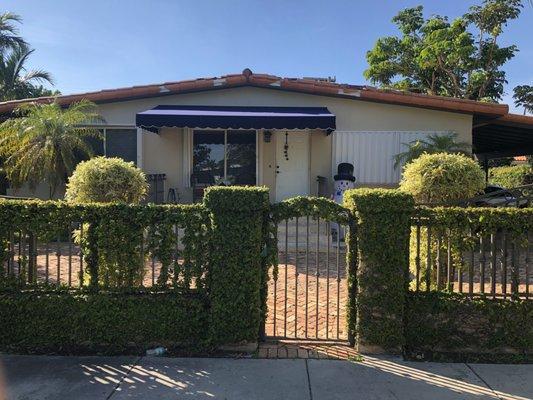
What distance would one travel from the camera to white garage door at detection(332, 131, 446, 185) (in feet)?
36.4

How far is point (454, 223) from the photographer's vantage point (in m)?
4.47

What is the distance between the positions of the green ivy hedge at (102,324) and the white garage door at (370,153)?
7416mm

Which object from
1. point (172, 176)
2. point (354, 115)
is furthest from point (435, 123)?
point (172, 176)

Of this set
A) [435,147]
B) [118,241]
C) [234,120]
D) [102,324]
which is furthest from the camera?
[435,147]

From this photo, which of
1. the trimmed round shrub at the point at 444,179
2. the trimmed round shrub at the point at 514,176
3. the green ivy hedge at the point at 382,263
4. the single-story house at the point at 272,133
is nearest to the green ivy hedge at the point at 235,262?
the green ivy hedge at the point at 382,263

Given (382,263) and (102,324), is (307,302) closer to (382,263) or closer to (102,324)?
(382,263)

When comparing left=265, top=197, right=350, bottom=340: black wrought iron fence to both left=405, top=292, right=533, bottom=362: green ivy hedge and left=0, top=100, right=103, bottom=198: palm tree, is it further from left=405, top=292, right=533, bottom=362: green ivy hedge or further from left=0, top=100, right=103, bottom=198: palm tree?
left=0, top=100, right=103, bottom=198: palm tree

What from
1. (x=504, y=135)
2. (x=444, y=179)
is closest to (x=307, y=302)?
(x=444, y=179)

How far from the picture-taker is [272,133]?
11383mm

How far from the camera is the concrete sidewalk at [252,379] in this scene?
12.0ft

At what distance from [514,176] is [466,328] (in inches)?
877

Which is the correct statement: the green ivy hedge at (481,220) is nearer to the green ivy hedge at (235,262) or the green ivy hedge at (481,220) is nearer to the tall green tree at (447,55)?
the green ivy hedge at (235,262)

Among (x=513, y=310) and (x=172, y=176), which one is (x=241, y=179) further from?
(x=513, y=310)

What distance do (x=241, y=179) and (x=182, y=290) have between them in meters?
7.12
